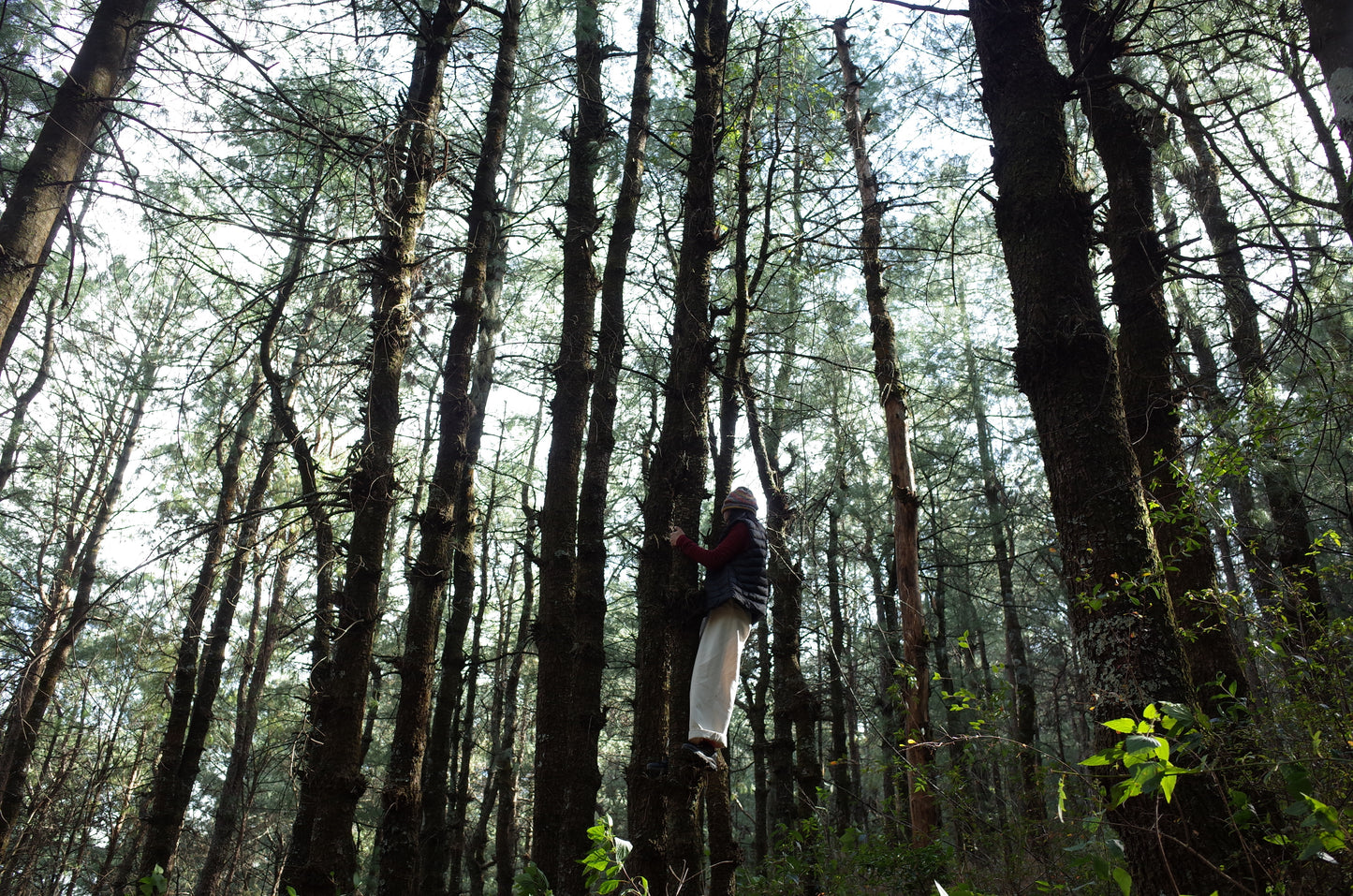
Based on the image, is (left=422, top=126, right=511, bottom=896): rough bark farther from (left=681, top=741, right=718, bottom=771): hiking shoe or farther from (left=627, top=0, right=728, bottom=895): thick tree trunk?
(left=681, top=741, right=718, bottom=771): hiking shoe

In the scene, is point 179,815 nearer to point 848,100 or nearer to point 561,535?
point 561,535

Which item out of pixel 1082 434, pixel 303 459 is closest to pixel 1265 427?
pixel 1082 434

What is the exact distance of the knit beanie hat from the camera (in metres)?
5.69

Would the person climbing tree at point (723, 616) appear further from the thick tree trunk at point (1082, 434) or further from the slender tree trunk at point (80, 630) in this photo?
the slender tree trunk at point (80, 630)

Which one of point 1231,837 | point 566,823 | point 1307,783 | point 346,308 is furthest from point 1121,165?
point 566,823

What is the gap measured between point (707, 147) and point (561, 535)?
12.4 ft

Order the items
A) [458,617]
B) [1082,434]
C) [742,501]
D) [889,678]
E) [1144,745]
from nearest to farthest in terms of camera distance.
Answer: [1144,745] < [1082,434] < [742,501] < [458,617] < [889,678]

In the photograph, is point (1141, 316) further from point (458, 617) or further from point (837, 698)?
point (837, 698)

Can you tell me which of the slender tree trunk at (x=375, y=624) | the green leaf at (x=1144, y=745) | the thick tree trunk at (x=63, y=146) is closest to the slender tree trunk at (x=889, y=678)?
the green leaf at (x=1144, y=745)

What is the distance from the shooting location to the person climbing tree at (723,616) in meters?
4.91

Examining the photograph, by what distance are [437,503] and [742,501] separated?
3.01 meters

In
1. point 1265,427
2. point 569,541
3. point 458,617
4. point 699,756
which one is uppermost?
point 569,541

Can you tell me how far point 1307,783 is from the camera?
200cm

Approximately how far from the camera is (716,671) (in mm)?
5074
